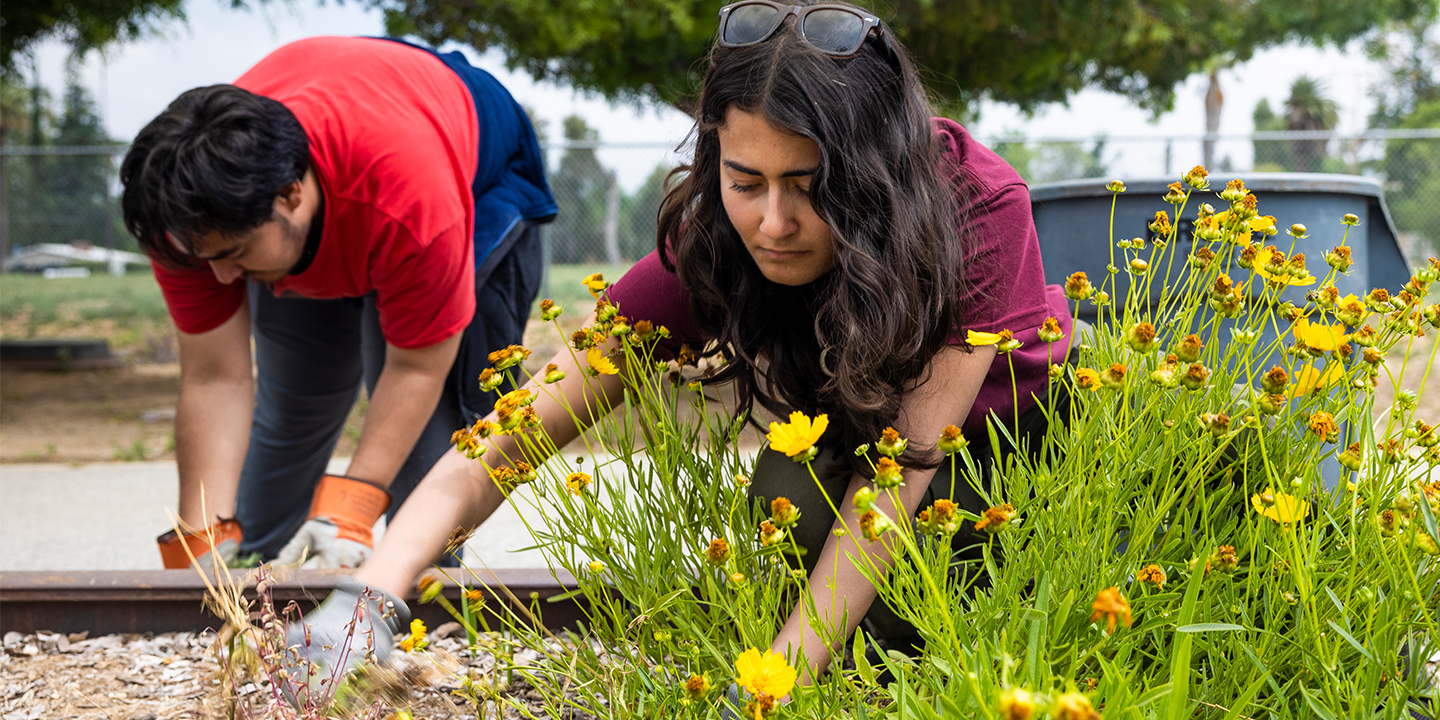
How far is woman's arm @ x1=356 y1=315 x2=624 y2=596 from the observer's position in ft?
4.37

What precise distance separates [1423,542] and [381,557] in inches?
47.4

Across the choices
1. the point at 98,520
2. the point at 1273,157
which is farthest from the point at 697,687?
the point at 1273,157

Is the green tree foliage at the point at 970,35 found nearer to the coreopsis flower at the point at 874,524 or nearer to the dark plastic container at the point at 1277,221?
the dark plastic container at the point at 1277,221

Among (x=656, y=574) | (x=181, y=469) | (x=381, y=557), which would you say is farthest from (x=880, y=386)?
(x=181, y=469)

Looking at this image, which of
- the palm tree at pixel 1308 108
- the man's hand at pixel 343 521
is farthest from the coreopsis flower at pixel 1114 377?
the palm tree at pixel 1308 108

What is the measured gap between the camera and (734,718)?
3.90 ft

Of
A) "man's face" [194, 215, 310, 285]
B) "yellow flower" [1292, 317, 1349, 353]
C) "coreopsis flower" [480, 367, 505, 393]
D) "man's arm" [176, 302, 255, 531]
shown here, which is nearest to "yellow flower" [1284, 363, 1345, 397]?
"yellow flower" [1292, 317, 1349, 353]

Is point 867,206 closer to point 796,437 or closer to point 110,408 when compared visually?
point 796,437

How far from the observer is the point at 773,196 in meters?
1.24

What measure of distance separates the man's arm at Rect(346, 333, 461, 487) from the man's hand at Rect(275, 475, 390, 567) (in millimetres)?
110

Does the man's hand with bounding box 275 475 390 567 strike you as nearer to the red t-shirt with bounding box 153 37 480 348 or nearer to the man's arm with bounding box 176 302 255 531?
the red t-shirt with bounding box 153 37 480 348

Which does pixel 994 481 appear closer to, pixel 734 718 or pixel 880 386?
pixel 880 386

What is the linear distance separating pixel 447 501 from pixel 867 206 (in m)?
0.73

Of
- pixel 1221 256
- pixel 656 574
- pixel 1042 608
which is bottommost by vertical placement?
pixel 656 574
